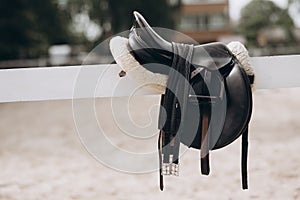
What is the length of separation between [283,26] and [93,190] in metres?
27.8

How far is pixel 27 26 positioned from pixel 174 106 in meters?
11.2

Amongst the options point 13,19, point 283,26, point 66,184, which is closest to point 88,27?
point 13,19

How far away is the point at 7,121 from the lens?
663 cm

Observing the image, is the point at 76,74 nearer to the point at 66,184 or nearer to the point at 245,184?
the point at 245,184

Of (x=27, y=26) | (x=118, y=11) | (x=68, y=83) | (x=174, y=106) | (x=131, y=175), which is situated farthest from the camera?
(x=118, y=11)

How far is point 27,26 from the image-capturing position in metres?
12.0

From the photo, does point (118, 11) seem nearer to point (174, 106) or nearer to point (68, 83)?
point (68, 83)

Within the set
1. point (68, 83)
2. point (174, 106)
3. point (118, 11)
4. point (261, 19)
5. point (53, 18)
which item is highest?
point (261, 19)

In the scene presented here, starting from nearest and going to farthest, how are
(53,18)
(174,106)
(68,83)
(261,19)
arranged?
(174,106), (68,83), (53,18), (261,19)

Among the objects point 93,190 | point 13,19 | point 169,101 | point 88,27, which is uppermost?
point 88,27

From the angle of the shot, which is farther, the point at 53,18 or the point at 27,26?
the point at 53,18

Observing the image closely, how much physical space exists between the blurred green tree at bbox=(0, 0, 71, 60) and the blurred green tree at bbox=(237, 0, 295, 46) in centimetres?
1623

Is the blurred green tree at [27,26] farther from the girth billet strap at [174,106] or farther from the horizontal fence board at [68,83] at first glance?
the girth billet strap at [174,106]

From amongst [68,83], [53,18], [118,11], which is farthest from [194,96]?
[118,11]
